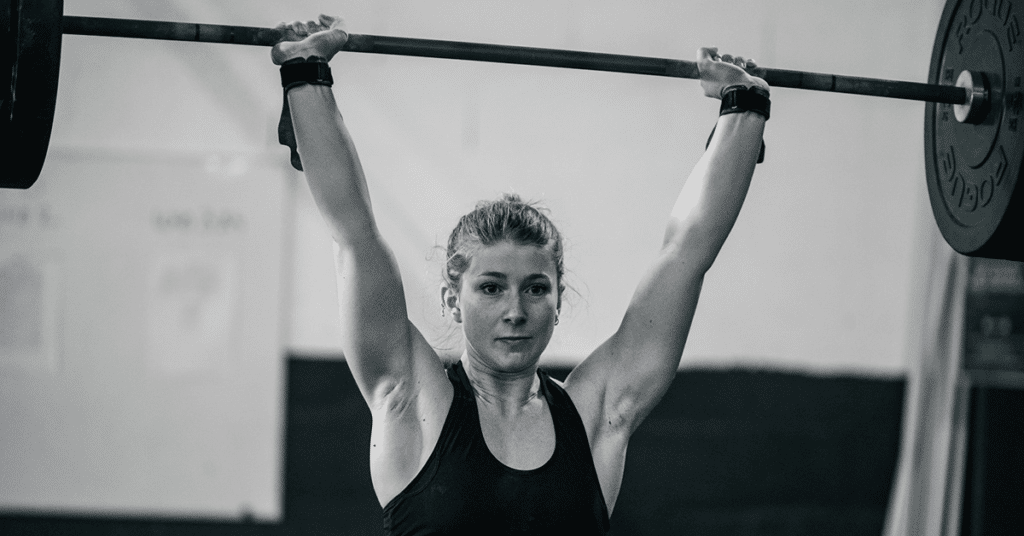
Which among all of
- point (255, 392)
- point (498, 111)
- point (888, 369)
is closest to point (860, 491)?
point (888, 369)

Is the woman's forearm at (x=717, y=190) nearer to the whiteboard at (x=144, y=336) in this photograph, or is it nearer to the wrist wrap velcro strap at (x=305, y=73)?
the wrist wrap velcro strap at (x=305, y=73)

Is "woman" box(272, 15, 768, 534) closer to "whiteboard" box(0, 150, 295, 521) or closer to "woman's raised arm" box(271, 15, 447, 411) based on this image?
"woman's raised arm" box(271, 15, 447, 411)

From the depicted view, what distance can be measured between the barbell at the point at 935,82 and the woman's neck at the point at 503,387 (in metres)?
0.63

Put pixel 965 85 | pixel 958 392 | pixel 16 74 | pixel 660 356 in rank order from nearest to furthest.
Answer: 1. pixel 16 74
2. pixel 660 356
3. pixel 965 85
4. pixel 958 392

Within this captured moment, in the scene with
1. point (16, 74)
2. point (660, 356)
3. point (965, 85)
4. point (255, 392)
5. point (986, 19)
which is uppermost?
point (986, 19)

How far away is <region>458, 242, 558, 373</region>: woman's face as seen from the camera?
5.68ft

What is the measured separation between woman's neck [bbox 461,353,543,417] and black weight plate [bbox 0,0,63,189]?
91 centimetres

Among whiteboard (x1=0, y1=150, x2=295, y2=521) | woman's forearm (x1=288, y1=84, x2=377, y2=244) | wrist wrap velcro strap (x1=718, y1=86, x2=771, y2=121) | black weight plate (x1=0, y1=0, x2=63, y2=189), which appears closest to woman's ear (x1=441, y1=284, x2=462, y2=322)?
woman's forearm (x1=288, y1=84, x2=377, y2=244)

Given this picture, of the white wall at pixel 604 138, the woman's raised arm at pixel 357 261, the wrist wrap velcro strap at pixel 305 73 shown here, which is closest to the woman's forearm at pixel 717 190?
the woman's raised arm at pixel 357 261

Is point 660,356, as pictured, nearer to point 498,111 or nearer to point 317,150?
point 317,150

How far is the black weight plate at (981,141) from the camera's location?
5.92 ft

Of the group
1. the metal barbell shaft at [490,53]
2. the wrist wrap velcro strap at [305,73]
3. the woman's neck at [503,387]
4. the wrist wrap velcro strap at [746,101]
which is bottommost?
the woman's neck at [503,387]

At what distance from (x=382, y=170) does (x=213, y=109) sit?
0.69m

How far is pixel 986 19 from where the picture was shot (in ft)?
6.32
